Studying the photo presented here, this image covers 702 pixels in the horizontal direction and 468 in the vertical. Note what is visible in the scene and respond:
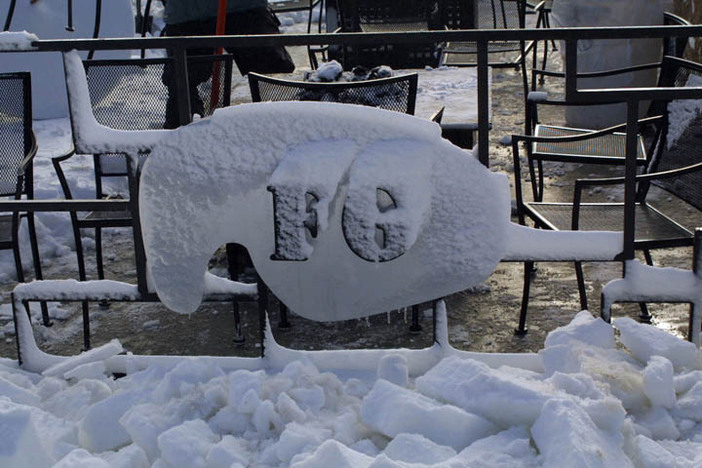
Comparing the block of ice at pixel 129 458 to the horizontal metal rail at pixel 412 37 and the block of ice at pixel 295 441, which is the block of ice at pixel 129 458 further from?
the horizontal metal rail at pixel 412 37

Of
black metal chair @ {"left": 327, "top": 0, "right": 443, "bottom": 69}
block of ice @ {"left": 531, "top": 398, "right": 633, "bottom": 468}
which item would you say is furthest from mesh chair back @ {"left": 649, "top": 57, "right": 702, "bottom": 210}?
black metal chair @ {"left": 327, "top": 0, "right": 443, "bottom": 69}

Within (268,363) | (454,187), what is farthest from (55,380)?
(454,187)

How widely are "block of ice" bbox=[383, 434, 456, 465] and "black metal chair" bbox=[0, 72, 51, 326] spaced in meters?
2.60

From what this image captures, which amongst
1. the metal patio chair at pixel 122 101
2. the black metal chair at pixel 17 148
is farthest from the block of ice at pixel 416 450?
the black metal chair at pixel 17 148

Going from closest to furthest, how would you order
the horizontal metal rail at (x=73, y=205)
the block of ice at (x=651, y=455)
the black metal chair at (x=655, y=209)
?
the block of ice at (x=651, y=455) → the horizontal metal rail at (x=73, y=205) → the black metal chair at (x=655, y=209)

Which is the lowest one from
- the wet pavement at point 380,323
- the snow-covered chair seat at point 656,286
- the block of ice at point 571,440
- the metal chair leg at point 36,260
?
the wet pavement at point 380,323

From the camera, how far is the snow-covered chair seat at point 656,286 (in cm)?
250

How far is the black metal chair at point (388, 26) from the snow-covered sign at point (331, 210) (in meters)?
5.25

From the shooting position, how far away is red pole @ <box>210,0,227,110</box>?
4680mm

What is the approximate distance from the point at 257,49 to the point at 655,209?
113 inches

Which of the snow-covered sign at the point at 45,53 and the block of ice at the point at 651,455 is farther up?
the snow-covered sign at the point at 45,53

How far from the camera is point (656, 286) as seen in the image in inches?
99.1

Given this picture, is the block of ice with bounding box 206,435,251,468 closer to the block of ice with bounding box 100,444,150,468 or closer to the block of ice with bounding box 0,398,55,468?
the block of ice with bounding box 100,444,150,468

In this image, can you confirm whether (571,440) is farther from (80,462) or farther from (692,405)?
(80,462)
